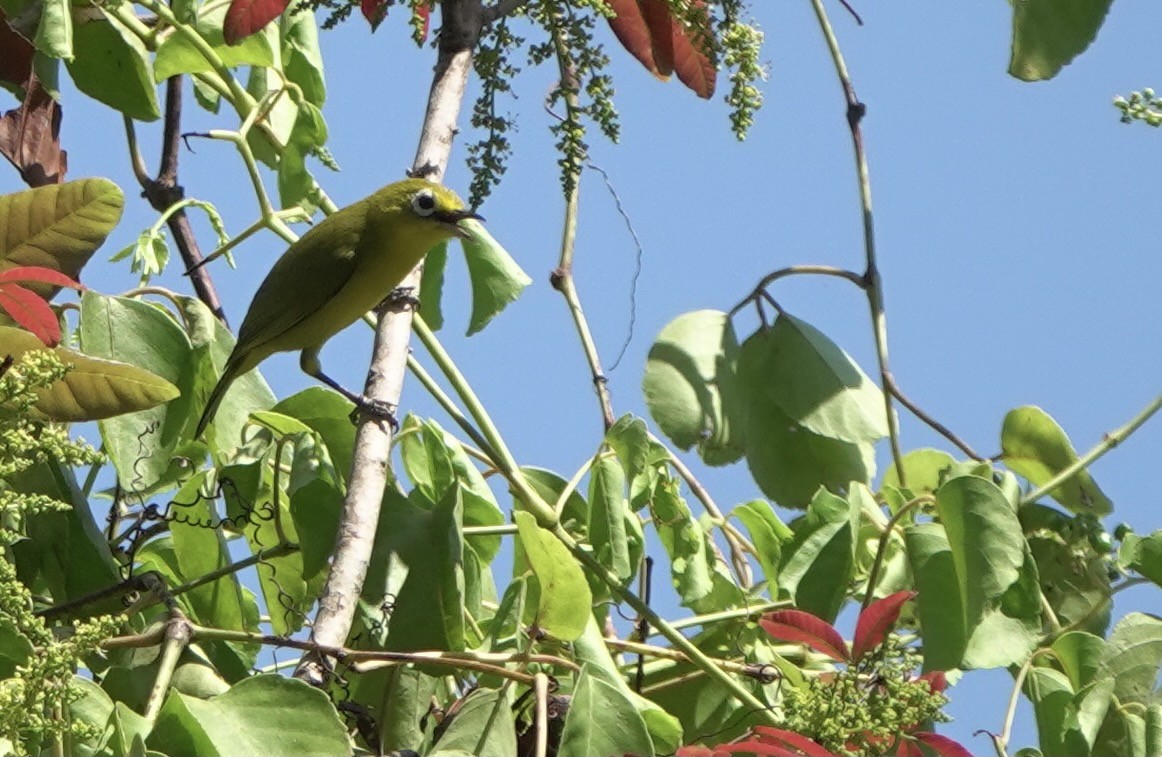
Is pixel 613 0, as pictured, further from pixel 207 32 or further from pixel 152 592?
pixel 152 592

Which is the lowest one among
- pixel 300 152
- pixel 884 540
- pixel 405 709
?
pixel 405 709

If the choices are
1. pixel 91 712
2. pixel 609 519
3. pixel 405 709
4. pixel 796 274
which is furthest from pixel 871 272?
pixel 91 712

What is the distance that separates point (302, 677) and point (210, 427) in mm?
815

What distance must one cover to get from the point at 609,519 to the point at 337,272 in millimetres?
1514

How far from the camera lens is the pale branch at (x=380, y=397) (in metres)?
1.92

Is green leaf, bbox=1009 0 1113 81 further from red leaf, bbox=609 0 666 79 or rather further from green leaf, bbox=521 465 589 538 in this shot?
green leaf, bbox=521 465 589 538

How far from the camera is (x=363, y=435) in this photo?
6.91ft

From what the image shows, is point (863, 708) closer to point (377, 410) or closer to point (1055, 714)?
point (1055, 714)

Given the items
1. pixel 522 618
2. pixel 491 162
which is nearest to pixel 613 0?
pixel 491 162

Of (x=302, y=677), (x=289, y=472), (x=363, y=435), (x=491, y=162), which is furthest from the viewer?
(x=289, y=472)

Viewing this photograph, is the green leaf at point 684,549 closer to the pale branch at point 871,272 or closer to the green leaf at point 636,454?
the green leaf at point 636,454

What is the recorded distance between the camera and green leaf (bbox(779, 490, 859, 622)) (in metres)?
2.25

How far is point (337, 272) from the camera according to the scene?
3.56 m

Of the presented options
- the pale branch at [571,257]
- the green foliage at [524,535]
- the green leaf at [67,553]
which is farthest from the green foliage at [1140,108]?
the green leaf at [67,553]
